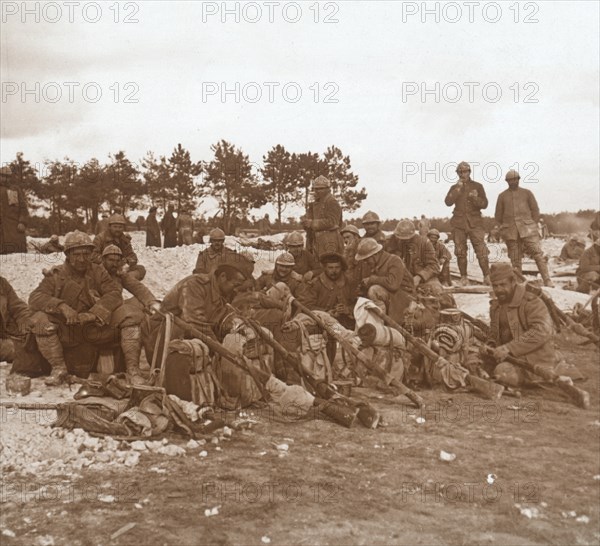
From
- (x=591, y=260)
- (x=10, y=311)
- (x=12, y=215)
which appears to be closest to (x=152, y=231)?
(x=12, y=215)

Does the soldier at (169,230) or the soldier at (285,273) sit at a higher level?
the soldier at (169,230)

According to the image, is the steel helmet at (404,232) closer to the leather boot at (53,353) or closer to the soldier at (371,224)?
the soldier at (371,224)

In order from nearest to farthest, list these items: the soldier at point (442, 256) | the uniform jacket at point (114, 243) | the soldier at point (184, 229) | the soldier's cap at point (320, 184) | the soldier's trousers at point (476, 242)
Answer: the uniform jacket at point (114, 243) → the soldier's cap at point (320, 184) → the soldier's trousers at point (476, 242) → the soldier at point (442, 256) → the soldier at point (184, 229)

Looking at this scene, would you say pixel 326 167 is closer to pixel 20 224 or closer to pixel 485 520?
pixel 20 224

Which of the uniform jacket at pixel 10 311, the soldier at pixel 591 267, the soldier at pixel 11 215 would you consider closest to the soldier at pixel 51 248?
the soldier at pixel 11 215

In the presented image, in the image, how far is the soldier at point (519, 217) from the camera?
11.1 m

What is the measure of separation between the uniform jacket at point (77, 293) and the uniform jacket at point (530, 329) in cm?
409

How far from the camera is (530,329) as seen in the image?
6555mm

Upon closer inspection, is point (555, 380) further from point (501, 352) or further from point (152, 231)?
point (152, 231)

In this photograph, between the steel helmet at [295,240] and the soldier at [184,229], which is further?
the soldier at [184,229]

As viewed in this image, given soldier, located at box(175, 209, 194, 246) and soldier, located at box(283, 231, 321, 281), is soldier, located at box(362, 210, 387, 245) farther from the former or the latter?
soldier, located at box(175, 209, 194, 246)

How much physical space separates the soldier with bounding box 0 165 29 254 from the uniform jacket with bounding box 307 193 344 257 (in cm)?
529

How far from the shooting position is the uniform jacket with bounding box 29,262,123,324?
22.7ft

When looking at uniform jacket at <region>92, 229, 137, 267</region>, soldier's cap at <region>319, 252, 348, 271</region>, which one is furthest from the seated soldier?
soldier's cap at <region>319, 252, 348, 271</region>
